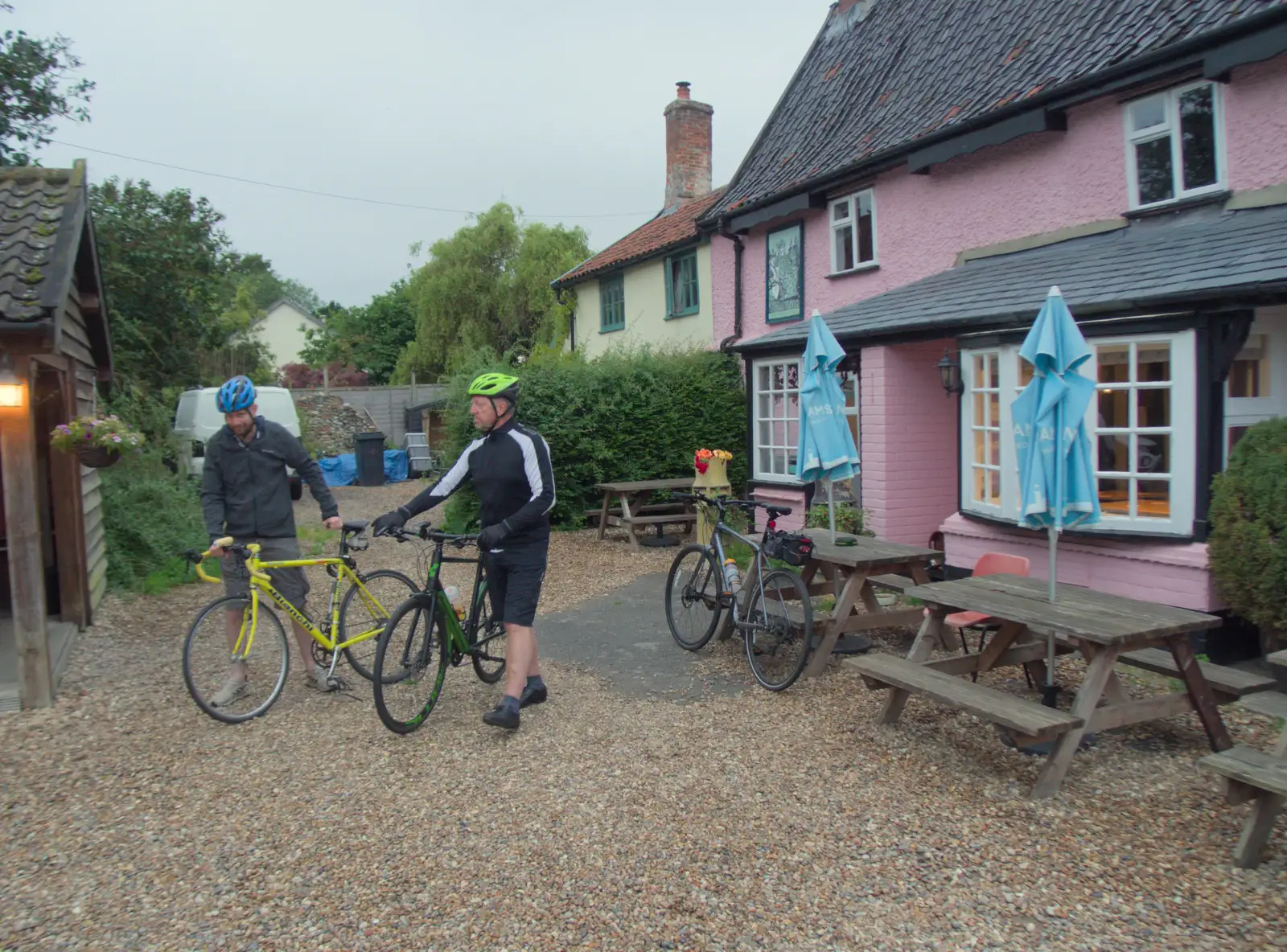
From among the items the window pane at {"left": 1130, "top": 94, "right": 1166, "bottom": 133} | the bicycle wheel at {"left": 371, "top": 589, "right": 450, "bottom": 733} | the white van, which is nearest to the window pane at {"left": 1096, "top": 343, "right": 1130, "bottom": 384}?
the window pane at {"left": 1130, "top": 94, "right": 1166, "bottom": 133}

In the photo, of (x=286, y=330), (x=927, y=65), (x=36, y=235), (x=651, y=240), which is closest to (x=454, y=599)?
(x=36, y=235)

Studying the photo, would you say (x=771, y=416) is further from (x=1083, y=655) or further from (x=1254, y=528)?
(x=1083, y=655)

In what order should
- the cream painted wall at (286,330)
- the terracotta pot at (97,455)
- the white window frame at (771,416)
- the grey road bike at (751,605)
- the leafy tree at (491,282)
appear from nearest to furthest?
the grey road bike at (751,605), the terracotta pot at (97,455), the white window frame at (771,416), the leafy tree at (491,282), the cream painted wall at (286,330)

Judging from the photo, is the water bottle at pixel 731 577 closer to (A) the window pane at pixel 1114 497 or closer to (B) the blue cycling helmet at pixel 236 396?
(A) the window pane at pixel 1114 497

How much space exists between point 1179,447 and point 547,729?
4787 millimetres

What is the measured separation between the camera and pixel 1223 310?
619 centimetres

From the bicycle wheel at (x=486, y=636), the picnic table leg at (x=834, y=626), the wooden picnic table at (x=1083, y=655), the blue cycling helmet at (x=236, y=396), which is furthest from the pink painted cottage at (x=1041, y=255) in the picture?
the blue cycling helmet at (x=236, y=396)

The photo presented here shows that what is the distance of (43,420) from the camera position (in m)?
8.20

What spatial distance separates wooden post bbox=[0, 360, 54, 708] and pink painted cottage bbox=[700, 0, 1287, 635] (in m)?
7.09

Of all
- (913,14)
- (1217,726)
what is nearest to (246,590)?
(1217,726)

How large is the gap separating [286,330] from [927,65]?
196 ft

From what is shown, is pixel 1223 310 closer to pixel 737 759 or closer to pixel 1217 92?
pixel 1217 92

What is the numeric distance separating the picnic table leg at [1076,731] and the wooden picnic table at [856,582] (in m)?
1.88

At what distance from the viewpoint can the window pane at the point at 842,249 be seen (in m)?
12.5
